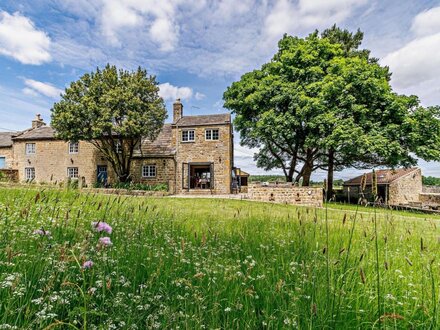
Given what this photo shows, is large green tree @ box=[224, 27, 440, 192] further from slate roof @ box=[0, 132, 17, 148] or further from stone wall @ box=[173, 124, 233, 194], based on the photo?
slate roof @ box=[0, 132, 17, 148]

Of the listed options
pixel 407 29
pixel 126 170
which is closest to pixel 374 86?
pixel 407 29

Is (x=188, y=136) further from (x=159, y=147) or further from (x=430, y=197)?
(x=430, y=197)

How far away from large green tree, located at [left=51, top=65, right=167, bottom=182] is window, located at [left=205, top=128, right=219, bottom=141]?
4.41 metres

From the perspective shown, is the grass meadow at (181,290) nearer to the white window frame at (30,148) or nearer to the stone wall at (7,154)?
the white window frame at (30,148)

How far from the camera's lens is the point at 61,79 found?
2120 cm

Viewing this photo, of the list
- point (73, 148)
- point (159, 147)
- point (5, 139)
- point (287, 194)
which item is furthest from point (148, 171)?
point (5, 139)

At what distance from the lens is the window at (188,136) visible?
24742 mm

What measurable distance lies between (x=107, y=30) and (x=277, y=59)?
18.7 metres

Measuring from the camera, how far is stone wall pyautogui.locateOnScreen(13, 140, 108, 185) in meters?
26.4

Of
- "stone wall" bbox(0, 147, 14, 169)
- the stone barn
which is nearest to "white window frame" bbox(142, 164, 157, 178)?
"stone wall" bbox(0, 147, 14, 169)

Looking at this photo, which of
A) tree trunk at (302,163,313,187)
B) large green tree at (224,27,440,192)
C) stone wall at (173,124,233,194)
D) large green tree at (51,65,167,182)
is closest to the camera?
large green tree at (224,27,440,192)

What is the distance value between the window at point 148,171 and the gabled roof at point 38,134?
11.3 m

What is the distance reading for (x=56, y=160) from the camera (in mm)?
27047

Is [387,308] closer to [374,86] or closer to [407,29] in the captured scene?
[407,29]
